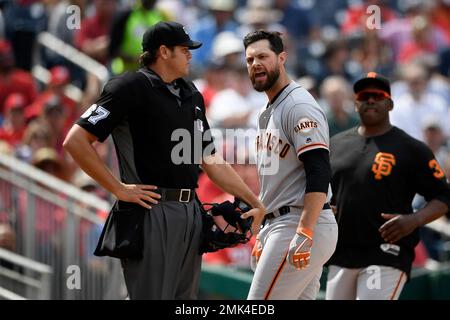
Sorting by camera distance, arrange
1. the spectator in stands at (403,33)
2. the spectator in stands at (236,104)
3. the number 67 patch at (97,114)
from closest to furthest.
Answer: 1. the number 67 patch at (97,114)
2. the spectator in stands at (236,104)
3. the spectator in stands at (403,33)

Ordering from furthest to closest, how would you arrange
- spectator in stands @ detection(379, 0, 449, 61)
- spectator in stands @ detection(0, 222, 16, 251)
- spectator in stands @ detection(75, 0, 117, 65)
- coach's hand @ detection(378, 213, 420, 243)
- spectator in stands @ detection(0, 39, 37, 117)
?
spectator in stands @ detection(379, 0, 449, 61), spectator in stands @ detection(75, 0, 117, 65), spectator in stands @ detection(0, 39, 37, 117), spectator in stands @ detection(0, 222, 16, 251), coach's hand @ detection(378, 213, 420, 243)

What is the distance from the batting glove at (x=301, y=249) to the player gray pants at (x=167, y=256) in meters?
0.58

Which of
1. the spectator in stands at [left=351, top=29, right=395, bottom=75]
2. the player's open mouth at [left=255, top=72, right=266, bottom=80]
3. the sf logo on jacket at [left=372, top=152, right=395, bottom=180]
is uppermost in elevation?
the spectator in stands at [left=351, top=29, right=395, bottom=75]

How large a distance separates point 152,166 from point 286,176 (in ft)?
2.91

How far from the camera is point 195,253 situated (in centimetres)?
604

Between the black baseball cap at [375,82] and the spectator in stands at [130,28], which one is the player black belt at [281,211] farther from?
the spectator in stands at [130,28]

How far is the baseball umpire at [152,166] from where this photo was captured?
19.1 ft

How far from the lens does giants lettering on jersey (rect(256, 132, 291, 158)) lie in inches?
A: 246

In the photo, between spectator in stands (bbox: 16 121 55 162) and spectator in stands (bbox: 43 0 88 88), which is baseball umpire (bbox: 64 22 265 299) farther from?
spectator in stands (bbox: 43 0 88 88)

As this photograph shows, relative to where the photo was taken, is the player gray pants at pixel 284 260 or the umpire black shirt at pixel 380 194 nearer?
the player gray pants at pixel 284 260

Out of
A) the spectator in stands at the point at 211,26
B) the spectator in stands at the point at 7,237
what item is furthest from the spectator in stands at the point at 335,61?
the spectator in stands at the point at 7,237

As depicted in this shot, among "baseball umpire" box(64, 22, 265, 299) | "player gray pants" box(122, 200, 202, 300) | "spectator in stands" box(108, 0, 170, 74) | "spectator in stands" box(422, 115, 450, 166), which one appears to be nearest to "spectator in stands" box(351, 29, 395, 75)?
"spectator in stands" box(422, 115, 450, 166)
